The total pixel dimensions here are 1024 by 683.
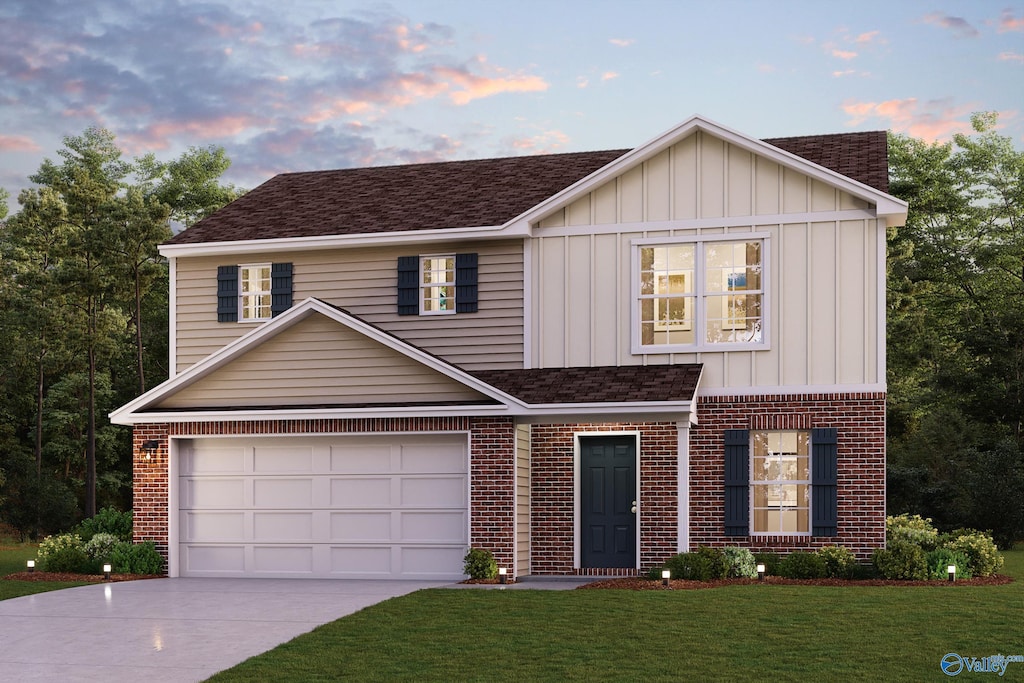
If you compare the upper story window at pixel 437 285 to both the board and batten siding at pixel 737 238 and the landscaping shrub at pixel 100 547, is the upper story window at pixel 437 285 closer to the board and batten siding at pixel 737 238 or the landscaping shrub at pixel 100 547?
the board and batten siding at pixel 737 238

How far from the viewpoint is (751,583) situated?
17875mm

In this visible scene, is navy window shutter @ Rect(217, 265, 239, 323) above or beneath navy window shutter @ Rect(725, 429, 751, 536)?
above

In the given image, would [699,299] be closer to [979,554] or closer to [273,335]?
[979,554]

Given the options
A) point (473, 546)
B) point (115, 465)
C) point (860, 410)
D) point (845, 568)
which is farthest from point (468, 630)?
point (115, 465)

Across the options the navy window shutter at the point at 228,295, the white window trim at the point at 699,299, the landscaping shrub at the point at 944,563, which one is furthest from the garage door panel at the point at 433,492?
the landscaping shrub at the point at 944,563

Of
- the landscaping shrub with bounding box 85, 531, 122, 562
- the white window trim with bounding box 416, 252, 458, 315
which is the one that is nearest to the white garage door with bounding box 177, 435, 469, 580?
the landscaping shrub with bounding box 85, 531, 122, 562

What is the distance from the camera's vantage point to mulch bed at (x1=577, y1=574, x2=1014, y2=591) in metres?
17.4

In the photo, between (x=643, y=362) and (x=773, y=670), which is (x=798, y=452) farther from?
(x=773, y=670)

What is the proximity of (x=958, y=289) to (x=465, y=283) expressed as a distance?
2638 centimetres

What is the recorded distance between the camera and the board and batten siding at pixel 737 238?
19719 mm

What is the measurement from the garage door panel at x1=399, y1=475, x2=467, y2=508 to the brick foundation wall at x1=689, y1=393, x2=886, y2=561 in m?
3.83

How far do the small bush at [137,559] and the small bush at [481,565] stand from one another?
5.51 m

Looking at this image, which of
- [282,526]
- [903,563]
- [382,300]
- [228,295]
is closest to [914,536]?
Answer: [903,563]

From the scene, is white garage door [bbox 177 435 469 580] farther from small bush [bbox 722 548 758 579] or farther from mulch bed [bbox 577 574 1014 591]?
small bush [bbox 722 548 758 579]
